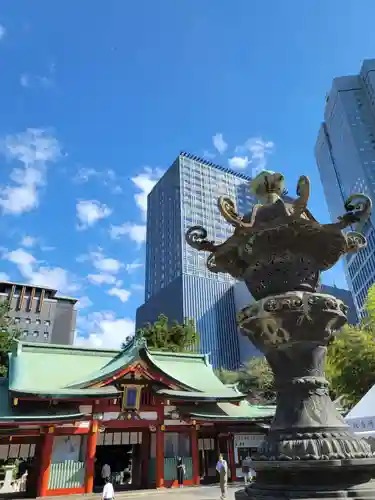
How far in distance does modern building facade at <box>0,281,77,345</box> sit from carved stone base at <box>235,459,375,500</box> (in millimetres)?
61215

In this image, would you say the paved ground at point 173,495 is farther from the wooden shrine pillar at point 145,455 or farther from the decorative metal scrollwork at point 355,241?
the decorative metal scrollwork at point 355,241

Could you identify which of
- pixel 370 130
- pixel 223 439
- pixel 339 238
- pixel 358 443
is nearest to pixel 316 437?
pixel 358 443

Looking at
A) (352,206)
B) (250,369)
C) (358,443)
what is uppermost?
(250,369)

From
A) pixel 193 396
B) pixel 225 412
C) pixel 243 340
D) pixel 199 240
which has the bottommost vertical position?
pixel 225 412

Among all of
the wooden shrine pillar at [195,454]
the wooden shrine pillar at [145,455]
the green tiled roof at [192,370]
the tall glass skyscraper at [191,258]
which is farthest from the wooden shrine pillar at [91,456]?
the tall glass skyscraper at [191,258]

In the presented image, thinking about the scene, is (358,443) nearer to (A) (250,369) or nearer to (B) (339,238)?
(B) (339,238)

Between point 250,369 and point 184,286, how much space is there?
3553 centimetres

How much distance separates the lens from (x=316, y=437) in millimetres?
3951

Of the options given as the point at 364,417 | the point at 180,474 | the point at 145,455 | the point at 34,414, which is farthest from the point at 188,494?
the point at 364,417

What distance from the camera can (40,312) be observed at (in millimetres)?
61750

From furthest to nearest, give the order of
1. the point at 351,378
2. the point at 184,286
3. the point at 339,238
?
the point at 184,286
the point at 351,378
the point at 339,238

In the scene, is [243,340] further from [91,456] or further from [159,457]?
[91,456]

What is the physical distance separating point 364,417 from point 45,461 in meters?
13.5

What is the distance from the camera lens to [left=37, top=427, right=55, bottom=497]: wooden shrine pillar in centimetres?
1572
